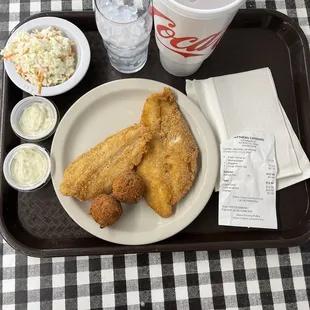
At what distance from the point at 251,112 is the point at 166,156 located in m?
0.31

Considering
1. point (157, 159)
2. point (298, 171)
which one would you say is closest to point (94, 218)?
point (157, 159)

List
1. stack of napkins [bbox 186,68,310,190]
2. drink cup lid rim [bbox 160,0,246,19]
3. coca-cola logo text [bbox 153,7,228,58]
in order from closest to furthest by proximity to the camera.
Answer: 1. drink cup lid rim [bbox 160,0,246,19]
2. coca-cola logo text [bbox 153,7,228,58]
3. stack of napkins [bbox 186,68,310,190]

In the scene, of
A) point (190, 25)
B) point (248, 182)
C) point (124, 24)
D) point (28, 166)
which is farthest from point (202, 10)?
point (28, 166)

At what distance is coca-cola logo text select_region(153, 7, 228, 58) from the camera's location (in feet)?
3.52

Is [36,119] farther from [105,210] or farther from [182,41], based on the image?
[182,41]

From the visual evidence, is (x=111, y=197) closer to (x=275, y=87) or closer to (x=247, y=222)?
(x=247, y=222)

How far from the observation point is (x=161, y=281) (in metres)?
1.29

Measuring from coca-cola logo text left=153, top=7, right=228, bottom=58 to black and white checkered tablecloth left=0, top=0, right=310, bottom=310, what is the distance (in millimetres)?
606

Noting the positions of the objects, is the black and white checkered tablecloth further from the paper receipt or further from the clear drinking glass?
the clear drinking glass

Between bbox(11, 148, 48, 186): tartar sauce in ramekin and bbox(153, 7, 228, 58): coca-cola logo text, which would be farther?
bbox(11, 148, 48, 186): tartar sauce in ramekin

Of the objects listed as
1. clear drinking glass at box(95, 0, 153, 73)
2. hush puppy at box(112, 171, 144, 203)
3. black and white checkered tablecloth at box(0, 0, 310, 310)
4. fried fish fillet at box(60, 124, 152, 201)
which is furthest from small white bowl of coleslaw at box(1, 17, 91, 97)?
black and white checkered tablecloth at box(0, 0, 310, 310)

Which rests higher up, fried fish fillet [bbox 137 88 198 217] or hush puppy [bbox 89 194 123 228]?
fried fish fillet [bbox 137 88 198 217]

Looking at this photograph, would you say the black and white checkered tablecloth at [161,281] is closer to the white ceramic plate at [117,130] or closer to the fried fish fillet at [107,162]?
the white ceramic plate at [117,130]

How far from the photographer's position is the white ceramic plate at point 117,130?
1.21 m
